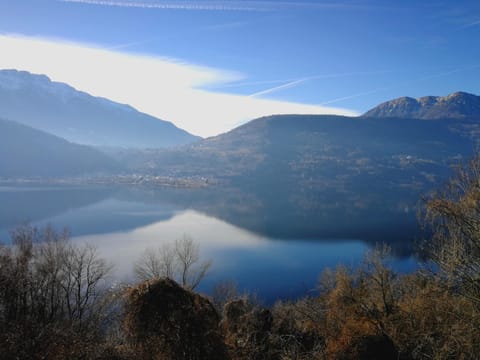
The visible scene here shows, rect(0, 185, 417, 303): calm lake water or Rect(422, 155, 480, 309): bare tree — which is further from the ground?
Rect(422, 155, 480, 309): bare tree

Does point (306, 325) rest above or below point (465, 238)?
below

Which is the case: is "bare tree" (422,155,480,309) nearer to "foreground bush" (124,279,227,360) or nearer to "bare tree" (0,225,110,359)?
"foreground bush" (124,279,227,360)

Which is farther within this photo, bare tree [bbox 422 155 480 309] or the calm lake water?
the calm lake water

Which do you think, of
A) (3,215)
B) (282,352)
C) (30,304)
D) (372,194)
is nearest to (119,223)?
(3,215)

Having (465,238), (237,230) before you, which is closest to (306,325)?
(465,238)

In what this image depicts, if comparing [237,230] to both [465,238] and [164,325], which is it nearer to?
[465,238]

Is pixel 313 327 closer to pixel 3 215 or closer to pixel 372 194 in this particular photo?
pixel 3 215

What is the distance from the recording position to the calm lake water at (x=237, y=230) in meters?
42.8

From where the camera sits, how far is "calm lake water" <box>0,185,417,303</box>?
4278 cm

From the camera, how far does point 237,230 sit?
6931cm

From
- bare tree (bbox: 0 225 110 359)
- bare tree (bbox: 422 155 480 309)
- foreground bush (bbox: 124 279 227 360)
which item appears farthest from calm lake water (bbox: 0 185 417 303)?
foreground bush (bbox: 124 279 227 360)

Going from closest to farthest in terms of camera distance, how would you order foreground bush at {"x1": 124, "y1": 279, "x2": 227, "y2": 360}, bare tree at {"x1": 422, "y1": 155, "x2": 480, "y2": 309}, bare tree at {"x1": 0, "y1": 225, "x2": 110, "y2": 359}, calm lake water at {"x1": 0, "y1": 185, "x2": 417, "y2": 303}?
foreground bush at {"x1": 124, "y1": 279, "x2": 227, "y2": 360} < bare tree at {"x1": 0, "y1": 225, "x2": 110, "y2": 359} < bare tree at {"x1": 422, "y1": 155, "x2": 480, "y2": 309} < calm lake water at {"x1": 0, "y1": 185, "x2": 417, "y2": 303}

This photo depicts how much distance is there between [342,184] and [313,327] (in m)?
147

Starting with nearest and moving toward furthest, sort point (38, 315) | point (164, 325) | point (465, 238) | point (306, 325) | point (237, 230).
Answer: point (164, 325), point (465, 238), point (306, 325), point (38, 315), point (237, 230)
